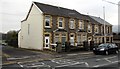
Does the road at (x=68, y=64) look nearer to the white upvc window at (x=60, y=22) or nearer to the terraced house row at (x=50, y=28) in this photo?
the terraced house row at (x=50, y=28)

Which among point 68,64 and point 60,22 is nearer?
point 68,64

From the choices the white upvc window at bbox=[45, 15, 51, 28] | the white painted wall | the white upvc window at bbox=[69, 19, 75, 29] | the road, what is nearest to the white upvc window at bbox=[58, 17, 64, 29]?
the white upvc window at bbox=[69, 19, 75, 29]

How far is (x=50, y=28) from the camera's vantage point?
103 feet

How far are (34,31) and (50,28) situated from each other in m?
3.25

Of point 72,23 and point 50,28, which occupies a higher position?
point 72,23

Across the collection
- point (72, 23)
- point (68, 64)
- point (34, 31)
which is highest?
point (72, 23)

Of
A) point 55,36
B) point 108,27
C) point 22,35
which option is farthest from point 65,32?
point 108,27

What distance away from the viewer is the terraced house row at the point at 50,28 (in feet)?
102

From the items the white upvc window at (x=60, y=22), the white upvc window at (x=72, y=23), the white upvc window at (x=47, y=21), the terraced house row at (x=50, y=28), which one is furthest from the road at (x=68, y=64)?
the white upvc window at (x=72, y=23)

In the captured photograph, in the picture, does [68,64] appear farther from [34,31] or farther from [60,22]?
[60,22]

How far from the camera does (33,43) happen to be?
3338 cm

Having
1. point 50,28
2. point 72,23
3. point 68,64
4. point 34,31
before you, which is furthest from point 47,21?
point 68,64

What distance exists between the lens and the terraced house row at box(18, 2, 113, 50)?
3111cm

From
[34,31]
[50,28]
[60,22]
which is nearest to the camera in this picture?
[50,28]
